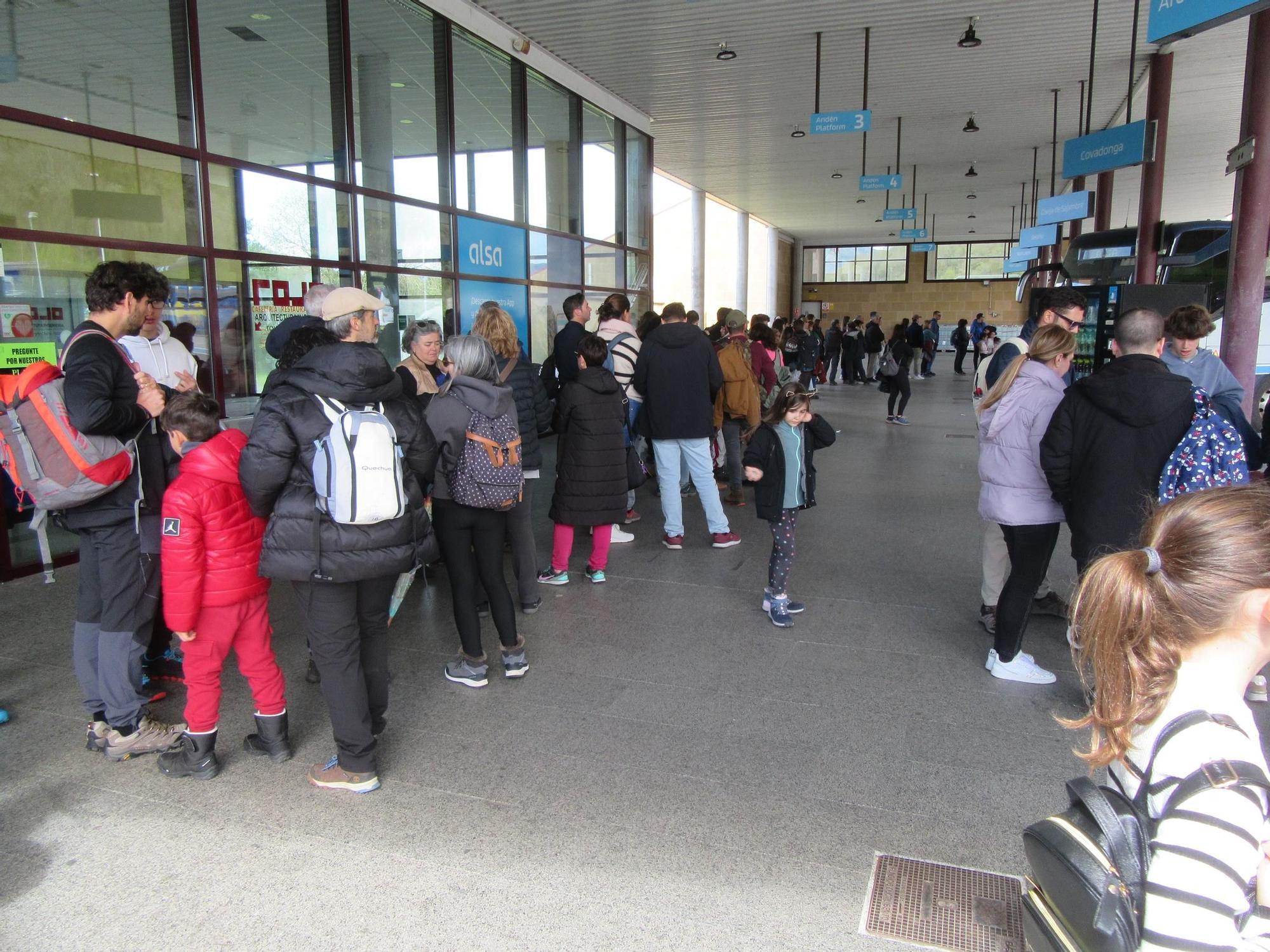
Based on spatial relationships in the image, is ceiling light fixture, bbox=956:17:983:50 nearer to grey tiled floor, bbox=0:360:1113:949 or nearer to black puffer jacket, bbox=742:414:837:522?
black puffer jacket, bbox=742:414:837:522

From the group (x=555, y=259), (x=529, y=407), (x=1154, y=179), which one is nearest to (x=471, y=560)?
(x=529, y=407)

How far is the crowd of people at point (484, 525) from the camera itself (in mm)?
1351

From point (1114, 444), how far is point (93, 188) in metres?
6.32

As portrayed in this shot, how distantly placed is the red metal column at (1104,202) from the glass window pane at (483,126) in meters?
10.7

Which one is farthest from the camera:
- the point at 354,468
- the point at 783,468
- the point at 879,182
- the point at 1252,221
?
the point at 879,182

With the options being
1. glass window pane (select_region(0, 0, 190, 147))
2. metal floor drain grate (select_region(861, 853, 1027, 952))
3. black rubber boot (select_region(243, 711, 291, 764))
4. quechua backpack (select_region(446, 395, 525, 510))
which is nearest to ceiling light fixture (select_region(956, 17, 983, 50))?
glass window pane (select_region(0, 0, 190, 147))

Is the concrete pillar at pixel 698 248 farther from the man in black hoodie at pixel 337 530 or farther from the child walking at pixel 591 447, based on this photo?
the man in black hoodie at pixel 337 530

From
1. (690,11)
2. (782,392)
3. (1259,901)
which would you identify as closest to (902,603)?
(782,392)

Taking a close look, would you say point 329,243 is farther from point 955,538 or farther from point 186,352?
point 955,538

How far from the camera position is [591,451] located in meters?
5.17

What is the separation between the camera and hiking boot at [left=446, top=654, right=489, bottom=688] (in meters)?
3.99

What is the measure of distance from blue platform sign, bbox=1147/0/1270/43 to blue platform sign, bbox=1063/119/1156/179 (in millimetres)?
5982

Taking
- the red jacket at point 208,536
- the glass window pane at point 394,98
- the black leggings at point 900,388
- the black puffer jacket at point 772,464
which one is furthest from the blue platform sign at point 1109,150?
the red jacket at point 208,536

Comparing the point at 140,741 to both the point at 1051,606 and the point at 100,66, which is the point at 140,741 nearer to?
the point at 1051,606
